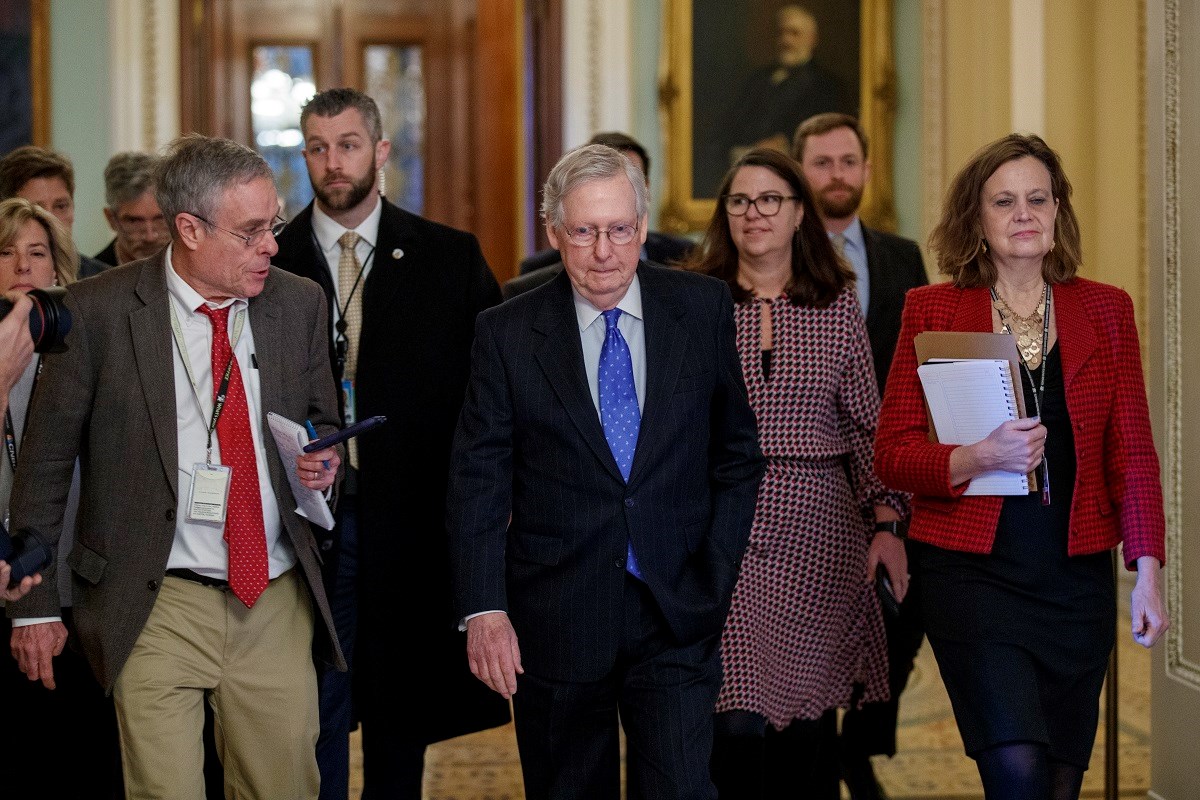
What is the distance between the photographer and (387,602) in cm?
427

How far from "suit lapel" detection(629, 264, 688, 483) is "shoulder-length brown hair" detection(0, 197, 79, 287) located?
1.88 m

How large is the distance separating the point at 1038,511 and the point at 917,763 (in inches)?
98.3

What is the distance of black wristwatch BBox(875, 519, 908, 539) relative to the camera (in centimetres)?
418

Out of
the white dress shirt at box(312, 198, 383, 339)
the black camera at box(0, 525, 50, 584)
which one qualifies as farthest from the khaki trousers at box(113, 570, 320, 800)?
the white dress shirt at box(312, 198, 383, 339)

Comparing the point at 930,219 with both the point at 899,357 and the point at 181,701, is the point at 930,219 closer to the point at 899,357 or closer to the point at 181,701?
the point at 899,357

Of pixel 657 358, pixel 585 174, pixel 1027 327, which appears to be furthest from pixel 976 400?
pixel 585 174

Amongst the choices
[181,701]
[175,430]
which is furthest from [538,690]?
[175,430]

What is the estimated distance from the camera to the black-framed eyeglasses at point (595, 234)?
3.19 meters

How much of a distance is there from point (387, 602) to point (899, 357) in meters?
1.66

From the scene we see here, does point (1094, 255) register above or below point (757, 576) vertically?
above

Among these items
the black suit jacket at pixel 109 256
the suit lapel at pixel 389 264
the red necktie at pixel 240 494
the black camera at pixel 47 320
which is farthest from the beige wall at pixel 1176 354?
the black suit jacket at pixel 109 256

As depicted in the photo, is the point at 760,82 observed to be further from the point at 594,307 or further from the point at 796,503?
the point at 594,307

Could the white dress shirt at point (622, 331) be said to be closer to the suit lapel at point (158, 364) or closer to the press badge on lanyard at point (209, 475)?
the press badge on lanyard at point (209, 475)

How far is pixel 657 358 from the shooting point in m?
3.27
